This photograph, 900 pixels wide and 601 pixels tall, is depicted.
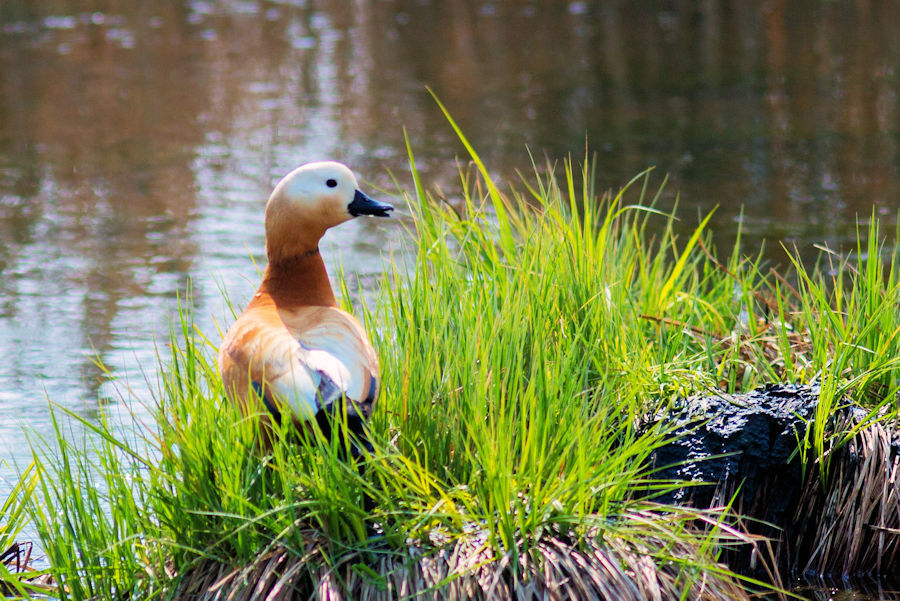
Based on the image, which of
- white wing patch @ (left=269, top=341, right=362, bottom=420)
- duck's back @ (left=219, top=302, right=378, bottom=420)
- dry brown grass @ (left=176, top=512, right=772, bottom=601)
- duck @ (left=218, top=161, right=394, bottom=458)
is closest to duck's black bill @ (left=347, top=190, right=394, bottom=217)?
duck @ (left=218, top=161, right=394, bottom=458)

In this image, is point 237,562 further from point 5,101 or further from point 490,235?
point 5,101

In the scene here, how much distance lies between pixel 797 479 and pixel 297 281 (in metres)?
1.55

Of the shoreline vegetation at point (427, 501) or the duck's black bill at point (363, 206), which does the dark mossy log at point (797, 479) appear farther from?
the duck's black bill at point (363, 206)

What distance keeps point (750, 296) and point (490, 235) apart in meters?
0.97

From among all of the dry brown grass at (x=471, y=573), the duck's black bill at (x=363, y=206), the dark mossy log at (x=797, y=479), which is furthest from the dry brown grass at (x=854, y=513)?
the duck's black bill at (x=363, y=206)

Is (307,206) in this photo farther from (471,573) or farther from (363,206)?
(471,573)

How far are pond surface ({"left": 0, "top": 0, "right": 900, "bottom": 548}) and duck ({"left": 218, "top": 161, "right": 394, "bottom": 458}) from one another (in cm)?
44

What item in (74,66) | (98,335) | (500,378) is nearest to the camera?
(500,378)

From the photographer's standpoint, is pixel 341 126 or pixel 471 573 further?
pixel 341 126

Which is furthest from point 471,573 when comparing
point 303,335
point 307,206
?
point 307,206

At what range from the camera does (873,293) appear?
3.84m

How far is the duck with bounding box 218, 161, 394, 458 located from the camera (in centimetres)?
283

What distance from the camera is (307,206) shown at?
10.8 ft

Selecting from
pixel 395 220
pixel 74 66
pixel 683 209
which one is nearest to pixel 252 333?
pixel 395 220
